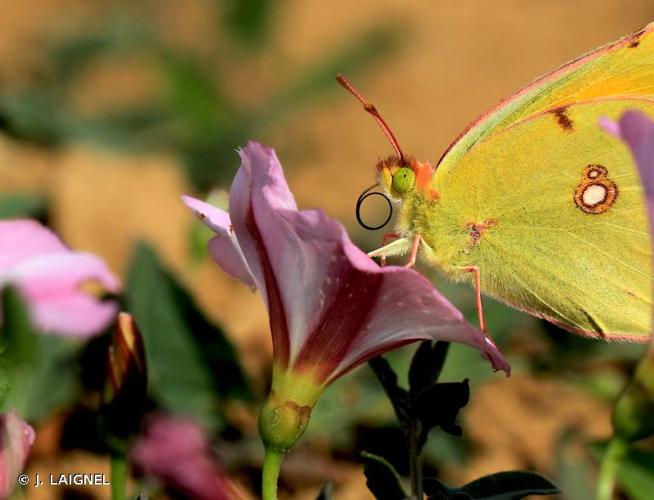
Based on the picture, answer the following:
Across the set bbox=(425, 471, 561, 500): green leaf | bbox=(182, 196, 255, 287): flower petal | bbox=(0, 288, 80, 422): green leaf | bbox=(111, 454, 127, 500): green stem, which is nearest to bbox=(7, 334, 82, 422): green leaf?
bbox=(0, 288, 80, 422): green leaf

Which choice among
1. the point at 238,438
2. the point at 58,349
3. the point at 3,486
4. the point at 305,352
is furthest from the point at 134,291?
the point at 3,486

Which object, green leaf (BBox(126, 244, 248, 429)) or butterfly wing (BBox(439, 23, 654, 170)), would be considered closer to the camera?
butterfly wing (BBox(439, 23, 654, 170))

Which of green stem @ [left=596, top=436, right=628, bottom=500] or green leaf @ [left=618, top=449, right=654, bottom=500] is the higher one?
green stem @ [left=596, top=436, right=628, bottom=500]

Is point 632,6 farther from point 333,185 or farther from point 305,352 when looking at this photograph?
point 305,352

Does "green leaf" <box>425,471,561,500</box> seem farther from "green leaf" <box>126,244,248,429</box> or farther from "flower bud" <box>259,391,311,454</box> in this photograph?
"green leaf" <box>126,244,248,429</box>

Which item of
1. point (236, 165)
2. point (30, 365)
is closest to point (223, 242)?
point (30, 365)

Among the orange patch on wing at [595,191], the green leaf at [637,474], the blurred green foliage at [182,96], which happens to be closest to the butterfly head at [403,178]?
the orange patch on wing at [595,191]

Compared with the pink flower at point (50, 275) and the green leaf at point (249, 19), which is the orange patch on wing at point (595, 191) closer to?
the pink flower at point (50, 275)
